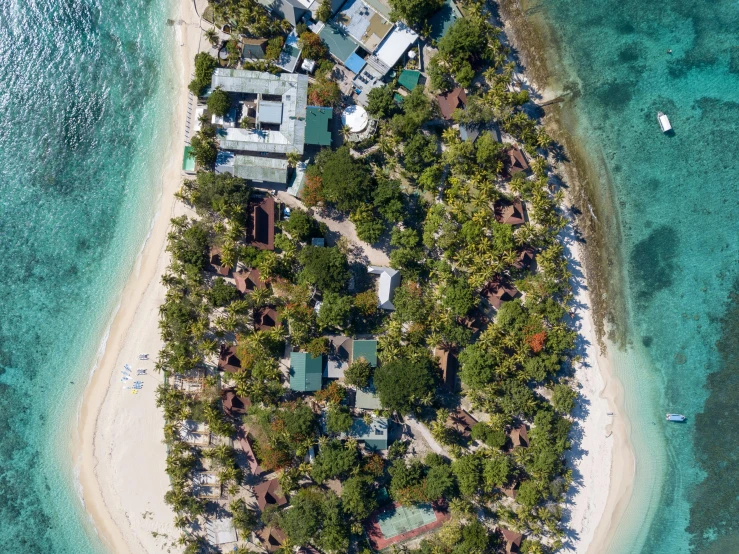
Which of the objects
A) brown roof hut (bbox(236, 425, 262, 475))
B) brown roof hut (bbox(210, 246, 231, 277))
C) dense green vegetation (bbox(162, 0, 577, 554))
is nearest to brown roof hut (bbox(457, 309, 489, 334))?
dense green vegetation (bbox(162, 0, 577, 554))

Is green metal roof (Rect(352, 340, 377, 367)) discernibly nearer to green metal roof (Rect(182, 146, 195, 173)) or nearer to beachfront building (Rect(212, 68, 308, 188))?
beachfront building (Rect(212, 68, 308, 188))

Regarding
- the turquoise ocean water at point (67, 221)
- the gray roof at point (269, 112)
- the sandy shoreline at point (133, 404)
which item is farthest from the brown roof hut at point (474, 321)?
the turquoise ocean water at point (67, 221)

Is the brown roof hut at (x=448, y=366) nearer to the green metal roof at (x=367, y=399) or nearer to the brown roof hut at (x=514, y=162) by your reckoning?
the green metal roof at (x=367, y=399)

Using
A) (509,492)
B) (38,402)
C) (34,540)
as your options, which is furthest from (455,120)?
(34,540)

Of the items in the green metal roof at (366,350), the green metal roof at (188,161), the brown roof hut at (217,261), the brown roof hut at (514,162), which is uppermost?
the brown roof hut at (514,162)

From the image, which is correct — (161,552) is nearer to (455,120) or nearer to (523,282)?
(523,282)
